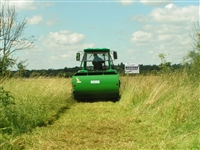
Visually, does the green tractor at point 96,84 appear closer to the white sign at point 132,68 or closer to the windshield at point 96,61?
the windshield at point 96,61

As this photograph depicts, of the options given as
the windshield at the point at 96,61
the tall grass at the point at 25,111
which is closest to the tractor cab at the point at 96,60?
the windshield at the point at 96,61

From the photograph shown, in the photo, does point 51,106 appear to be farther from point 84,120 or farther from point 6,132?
point 6,132

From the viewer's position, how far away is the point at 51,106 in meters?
10.5

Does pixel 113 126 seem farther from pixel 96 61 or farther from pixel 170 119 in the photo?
pixel 96 61

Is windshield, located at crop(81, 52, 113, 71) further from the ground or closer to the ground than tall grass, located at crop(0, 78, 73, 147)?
further from the ground

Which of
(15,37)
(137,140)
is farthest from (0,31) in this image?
(137,140)

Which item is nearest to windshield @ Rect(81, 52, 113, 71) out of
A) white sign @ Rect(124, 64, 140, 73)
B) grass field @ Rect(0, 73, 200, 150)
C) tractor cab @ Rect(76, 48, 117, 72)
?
tractor cab @ Rect(76, 48, 117, 72)

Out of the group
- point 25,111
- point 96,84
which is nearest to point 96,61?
point 96,84

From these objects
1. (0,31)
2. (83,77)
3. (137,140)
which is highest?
(0,31)

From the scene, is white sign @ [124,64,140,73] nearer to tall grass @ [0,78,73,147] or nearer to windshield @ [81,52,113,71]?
windshield @ [81,52,113,71]

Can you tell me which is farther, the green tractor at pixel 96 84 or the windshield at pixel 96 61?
the windshield at pixel 96 61

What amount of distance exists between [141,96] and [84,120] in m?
2.90

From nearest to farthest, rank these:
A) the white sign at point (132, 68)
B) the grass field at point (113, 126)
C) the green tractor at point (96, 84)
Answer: the grass field at point (113, 126)
the green tractor at point (96, 84)
the white sign at point (132, 68)

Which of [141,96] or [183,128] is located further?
[141,96]
